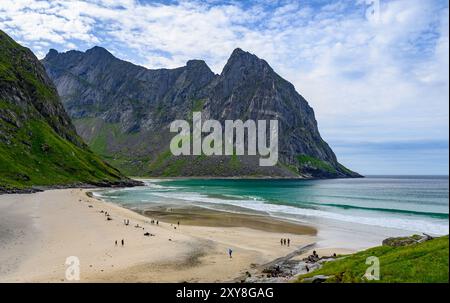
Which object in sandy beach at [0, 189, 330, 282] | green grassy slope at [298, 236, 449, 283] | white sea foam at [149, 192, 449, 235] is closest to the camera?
green grassy slope at [298, 236, 449, 283]

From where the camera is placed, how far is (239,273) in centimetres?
4094

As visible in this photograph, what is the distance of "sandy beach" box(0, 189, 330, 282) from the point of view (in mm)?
39844

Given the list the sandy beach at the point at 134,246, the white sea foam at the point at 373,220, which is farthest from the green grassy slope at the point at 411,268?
the white sea foam at the point at 373,220

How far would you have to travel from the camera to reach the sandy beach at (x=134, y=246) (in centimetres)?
3984

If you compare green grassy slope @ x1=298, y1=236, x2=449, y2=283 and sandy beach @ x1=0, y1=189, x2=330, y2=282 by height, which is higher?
green grassy slope @ x1=298, y1=236, x2=449, y2=283

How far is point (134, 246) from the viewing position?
5472cm

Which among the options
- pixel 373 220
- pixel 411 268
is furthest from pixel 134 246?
pixel 373 220

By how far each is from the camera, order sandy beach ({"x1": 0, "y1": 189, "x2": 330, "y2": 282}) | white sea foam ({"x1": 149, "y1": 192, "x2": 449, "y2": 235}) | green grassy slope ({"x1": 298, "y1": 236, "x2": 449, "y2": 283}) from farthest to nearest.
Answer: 1. white sea foam ({"x1": 149, "y1": 192, "x2": 449, "y2": 235})
2. sandy beach ({"x1": 0, "y1": 189, "x2": 330, "y2": 282})
3. green grassy slope ({"x1": 298, "y1": 236, "x2": 449, "y2": 283})

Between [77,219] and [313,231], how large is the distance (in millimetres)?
51684

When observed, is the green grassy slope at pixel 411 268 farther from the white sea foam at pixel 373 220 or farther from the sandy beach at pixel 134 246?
the white sea foam at pixel 373 220

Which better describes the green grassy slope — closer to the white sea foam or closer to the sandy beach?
the sandy beach

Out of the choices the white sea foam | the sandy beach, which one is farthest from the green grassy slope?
the white sea foam

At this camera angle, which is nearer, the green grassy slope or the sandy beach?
the green grassy slope
